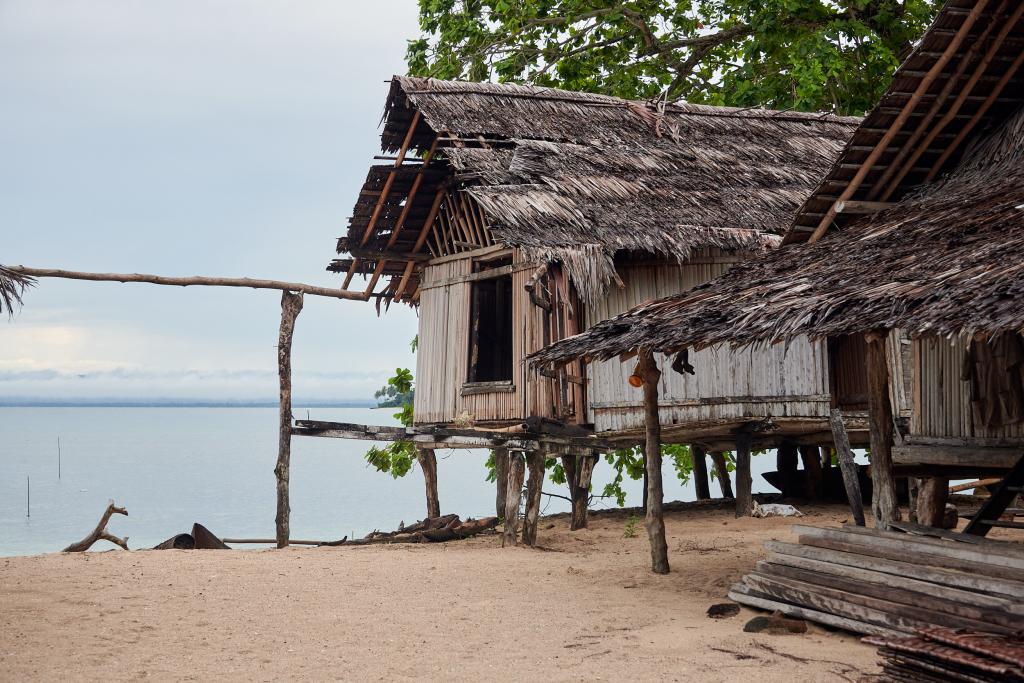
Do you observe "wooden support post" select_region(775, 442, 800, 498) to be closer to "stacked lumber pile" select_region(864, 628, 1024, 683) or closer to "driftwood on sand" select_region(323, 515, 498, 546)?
"driftwood on sand" select_region(323, 515, 498, 546)

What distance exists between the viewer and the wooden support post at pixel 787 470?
18.1m

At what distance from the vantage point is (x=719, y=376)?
47.4ft

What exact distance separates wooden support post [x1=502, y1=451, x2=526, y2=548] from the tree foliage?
8238 millimetres

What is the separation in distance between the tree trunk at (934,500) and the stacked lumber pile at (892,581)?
2.42 meters

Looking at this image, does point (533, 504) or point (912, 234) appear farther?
point (533, 504)

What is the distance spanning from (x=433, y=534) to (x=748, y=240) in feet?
18.1

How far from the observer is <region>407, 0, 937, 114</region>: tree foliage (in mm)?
18453

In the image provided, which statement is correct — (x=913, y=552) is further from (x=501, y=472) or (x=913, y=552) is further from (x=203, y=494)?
(x=203, y=494)

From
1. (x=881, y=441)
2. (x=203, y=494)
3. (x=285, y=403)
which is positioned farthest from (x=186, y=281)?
(x=203, y=494)

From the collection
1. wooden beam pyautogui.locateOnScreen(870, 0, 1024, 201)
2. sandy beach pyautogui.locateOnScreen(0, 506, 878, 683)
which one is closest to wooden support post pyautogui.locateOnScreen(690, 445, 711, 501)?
sandy beach pyautogui.locateOnScreen(0, 506, 878, 683)

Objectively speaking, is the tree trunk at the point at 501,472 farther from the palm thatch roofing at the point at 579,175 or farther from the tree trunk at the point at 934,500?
the tree trunk at the point at 934,500

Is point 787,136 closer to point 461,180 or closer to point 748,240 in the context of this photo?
point 748,240

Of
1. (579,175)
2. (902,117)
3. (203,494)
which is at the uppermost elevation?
(579,175)

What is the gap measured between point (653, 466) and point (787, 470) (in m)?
8.56
